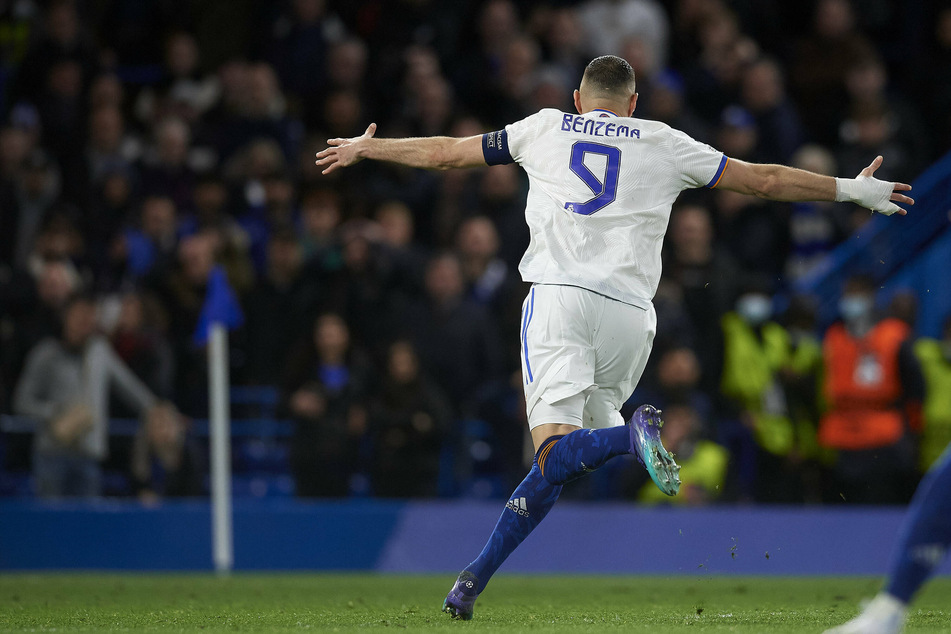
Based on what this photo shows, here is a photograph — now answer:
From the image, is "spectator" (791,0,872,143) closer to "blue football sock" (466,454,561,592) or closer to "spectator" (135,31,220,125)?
"spectator" (135,31,220,125)

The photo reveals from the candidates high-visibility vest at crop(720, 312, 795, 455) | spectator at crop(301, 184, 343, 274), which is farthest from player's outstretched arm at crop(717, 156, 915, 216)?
spectator at crop(301, 184, 343, 274)

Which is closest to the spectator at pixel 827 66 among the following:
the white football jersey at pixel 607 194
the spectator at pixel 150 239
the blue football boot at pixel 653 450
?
the spectator at pixel 150 239

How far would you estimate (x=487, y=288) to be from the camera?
13258mm

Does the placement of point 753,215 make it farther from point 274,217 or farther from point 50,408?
point 50,408

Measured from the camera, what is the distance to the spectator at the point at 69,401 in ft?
39.8

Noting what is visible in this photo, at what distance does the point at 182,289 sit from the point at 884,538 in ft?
22.3

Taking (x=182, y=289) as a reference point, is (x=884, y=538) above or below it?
below

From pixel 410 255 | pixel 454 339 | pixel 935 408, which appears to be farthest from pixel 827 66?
pixel 454 339

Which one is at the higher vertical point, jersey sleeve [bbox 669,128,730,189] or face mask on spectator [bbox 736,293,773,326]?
jersey sleeve [bbox 669,128,730,189]

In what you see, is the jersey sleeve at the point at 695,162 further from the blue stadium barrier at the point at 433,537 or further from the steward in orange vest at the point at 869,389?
the steward in orange vest at the point at 869,389

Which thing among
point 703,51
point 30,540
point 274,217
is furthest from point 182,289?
point 703,51

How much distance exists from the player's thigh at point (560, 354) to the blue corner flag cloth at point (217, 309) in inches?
226

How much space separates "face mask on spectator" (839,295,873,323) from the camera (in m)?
12.4

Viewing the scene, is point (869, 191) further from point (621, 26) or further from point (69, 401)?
point (621, 26)
